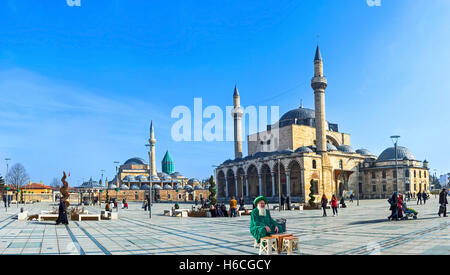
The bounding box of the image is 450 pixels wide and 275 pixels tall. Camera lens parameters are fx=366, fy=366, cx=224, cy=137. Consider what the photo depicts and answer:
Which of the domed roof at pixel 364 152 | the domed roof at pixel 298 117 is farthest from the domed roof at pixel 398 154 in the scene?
the domed roof at pixel 298 117

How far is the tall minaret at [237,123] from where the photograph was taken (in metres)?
62.3

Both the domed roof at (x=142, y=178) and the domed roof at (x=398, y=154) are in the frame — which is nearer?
the domed roof at (x=398, y=154)

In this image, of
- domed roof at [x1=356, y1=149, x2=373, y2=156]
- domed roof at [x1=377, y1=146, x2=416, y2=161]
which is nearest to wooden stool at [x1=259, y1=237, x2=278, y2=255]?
domed roof at [x1=377, y1=146, x2=416, y2=161]

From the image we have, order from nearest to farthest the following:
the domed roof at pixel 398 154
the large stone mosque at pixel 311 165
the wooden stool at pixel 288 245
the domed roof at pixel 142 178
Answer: the wooden stool at pixel 288 245
the large stone mosque at pixel 311 165
the domed roof at pixel 398 154
the domed roof at pixel 142 178

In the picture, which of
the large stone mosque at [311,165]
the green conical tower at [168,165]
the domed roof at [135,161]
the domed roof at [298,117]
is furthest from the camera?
the green conical tower at [168,165]

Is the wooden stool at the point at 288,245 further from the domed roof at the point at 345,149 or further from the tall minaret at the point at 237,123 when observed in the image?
the domed roof at the point at 345,149

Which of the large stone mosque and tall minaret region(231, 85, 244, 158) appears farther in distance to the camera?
tall minaret region(231, 85, 244, 158)

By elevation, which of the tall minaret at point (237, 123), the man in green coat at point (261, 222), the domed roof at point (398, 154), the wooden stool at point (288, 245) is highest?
the tall minaret at point (237, 123)

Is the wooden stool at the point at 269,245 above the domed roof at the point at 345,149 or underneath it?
underneath

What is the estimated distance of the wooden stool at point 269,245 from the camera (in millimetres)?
7379

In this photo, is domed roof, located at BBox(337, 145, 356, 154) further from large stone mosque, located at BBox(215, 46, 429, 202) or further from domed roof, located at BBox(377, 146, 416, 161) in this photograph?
domed roof, located at BBox(377, 146, 416, 161)

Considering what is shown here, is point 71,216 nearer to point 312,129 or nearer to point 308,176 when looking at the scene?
point 308,176

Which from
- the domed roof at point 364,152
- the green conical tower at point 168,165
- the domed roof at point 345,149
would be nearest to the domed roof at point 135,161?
the green conical tower at point 168,165

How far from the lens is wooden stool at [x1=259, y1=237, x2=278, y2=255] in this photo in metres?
7.38
